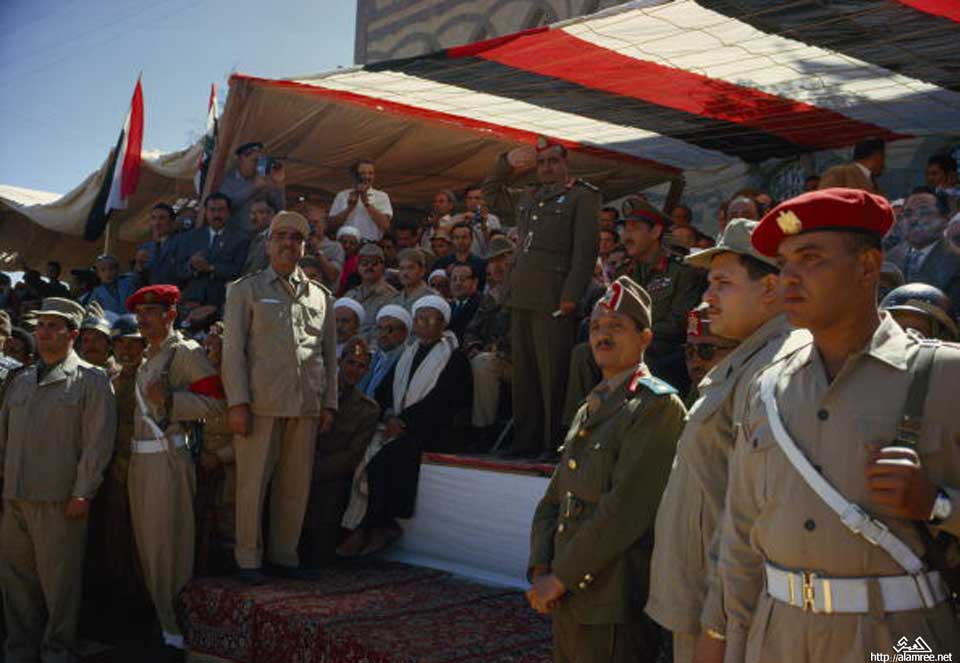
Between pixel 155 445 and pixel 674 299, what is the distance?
3062 mm

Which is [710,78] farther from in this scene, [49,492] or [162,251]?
[162,251]

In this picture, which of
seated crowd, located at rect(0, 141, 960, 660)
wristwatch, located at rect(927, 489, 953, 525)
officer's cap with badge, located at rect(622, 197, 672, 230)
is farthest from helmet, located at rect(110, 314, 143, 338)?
wristwatch, located at rect(927, 489, 953, 525)

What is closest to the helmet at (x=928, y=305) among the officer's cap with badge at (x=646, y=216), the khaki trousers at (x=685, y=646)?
the khaki trousers at (x=685, y=646)

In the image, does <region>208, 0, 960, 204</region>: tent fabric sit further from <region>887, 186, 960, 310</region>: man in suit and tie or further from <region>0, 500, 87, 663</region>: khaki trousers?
<region>0, 500, 87, 663</region>: khaki trousers

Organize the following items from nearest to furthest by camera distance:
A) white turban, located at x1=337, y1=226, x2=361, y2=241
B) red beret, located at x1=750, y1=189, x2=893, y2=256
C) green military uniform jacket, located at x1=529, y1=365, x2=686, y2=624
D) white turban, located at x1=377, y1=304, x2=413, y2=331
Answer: red beret, located at x1=750, y1=189, x2=893, y2=256 < green military uniform jacket, located at x1=529, y1=365, x2=686, y2=624 < white turban, located at x1=377, y1=304, x2=413, y2=331 < white turban, located at x1=337, y1=226, x2=361, y2=241

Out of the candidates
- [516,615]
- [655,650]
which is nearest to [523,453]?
[516,615]

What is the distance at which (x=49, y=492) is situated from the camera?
5945 mm

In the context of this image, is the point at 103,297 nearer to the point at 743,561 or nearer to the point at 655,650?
the point at 655,650

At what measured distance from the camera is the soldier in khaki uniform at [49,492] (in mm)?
5914

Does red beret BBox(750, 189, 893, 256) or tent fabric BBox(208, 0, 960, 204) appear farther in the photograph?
tent fabric BBox(208, 0, 960, 204)

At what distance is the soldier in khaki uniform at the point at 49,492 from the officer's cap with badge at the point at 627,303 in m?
3.73

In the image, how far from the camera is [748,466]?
2303mm

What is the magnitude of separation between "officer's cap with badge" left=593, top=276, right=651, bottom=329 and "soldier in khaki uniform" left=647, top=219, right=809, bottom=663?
1.76ft

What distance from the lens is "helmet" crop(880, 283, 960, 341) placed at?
360 cm
